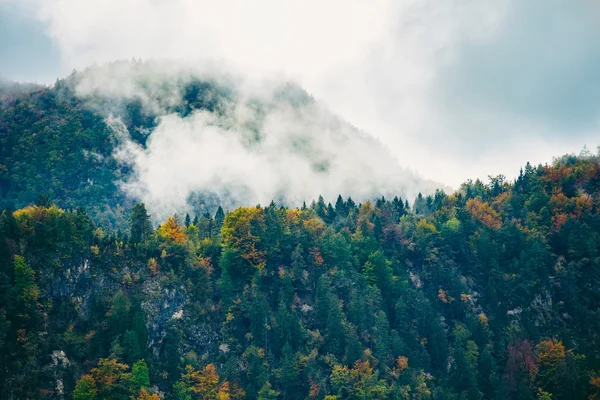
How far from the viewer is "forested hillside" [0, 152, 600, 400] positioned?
373ft

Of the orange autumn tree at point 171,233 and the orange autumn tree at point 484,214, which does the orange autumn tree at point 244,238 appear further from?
the orange autumn tree at point 484,214

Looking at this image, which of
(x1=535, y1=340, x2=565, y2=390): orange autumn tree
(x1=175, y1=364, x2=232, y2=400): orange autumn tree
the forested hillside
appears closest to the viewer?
the forested hillside

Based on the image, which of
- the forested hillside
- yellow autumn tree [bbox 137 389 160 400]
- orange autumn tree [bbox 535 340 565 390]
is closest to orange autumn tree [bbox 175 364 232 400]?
the forested hillside

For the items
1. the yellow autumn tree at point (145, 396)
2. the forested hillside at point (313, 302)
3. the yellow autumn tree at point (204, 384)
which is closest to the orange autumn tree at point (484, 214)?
the forested hillside at point (313, 302)

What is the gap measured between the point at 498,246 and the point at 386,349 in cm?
5755

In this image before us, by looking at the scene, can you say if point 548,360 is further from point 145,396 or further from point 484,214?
point 145,396

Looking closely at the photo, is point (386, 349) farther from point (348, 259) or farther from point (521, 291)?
point (521, 291)

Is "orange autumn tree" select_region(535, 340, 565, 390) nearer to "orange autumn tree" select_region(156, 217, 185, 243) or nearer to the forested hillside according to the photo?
the forested hillside

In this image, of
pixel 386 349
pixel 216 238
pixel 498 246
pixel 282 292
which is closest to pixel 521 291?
pixel 498 246

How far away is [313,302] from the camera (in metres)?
151

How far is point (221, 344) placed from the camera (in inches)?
5285

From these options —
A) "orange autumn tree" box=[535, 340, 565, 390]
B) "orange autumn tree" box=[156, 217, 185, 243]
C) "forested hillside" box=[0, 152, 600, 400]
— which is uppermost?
"orange autumn tree" box=[156, 217, 185, 243]

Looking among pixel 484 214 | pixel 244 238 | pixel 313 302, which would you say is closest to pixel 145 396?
pixel 244 238

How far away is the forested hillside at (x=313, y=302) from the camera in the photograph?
114 meters
